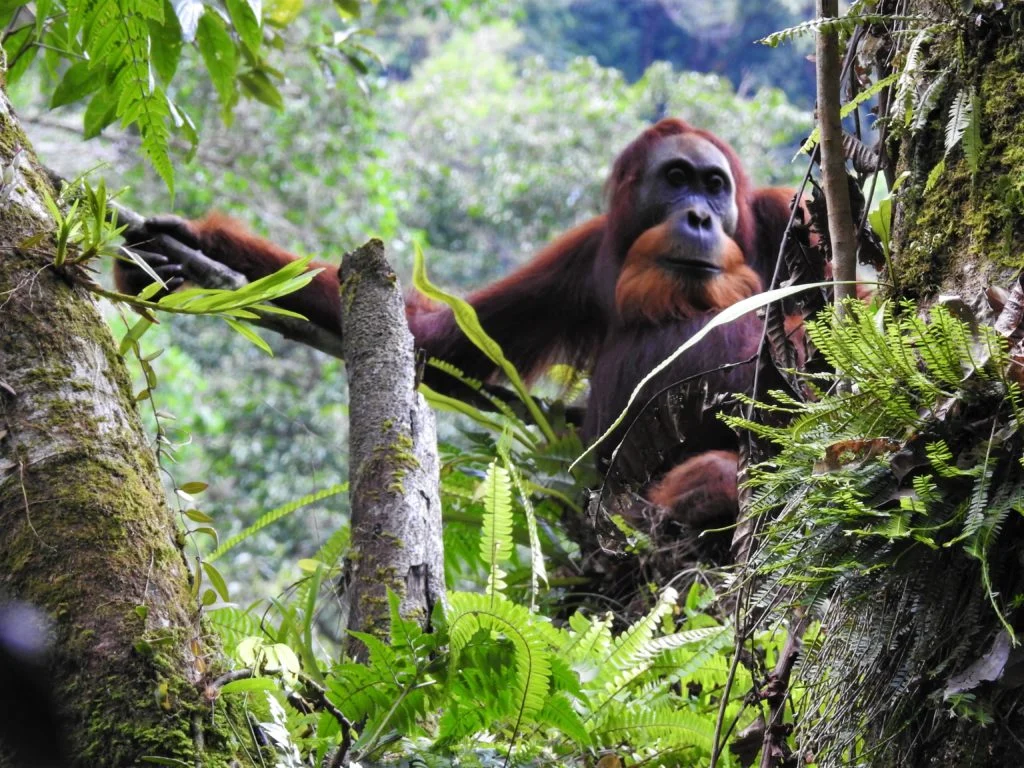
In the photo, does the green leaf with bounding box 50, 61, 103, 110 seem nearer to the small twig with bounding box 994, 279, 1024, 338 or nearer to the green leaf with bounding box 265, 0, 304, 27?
the green leaf with bounding box 265, 0, 304, 27

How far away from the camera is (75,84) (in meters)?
2.34

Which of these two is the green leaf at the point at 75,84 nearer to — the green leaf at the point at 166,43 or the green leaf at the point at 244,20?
the green leaf at the point at 166,43

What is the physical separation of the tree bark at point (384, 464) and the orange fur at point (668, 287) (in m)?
1.56

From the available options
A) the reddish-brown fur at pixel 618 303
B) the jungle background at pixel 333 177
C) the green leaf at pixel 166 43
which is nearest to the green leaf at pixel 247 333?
the green leaf at pixel 166 43

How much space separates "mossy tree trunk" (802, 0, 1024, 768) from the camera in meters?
1.25

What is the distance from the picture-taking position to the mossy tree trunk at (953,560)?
125 centimetres

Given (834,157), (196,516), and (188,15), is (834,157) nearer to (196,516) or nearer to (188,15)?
(196,516)

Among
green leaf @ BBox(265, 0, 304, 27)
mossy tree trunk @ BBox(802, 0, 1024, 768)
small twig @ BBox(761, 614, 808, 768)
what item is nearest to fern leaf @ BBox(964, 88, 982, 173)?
mossy tree trunk @ BBox(802, 0, 1024, 768)

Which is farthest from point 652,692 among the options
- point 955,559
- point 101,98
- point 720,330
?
point 720,330

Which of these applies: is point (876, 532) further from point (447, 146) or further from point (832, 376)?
point (447, 146)

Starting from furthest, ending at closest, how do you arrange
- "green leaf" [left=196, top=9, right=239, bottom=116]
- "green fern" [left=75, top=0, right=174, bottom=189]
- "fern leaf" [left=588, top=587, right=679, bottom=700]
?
"green leaf" [left=196, top=9, right=239, bottom=116] < "green fern" [left=75, top=0, right=174, bottom=189] < "fern leaf" [left=588, top=587, right=679, bottom=700]

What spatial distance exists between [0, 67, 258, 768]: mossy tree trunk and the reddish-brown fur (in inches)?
78.5

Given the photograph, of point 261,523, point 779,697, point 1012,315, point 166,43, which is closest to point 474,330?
point 261,523

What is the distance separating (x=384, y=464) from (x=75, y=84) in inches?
42.1
